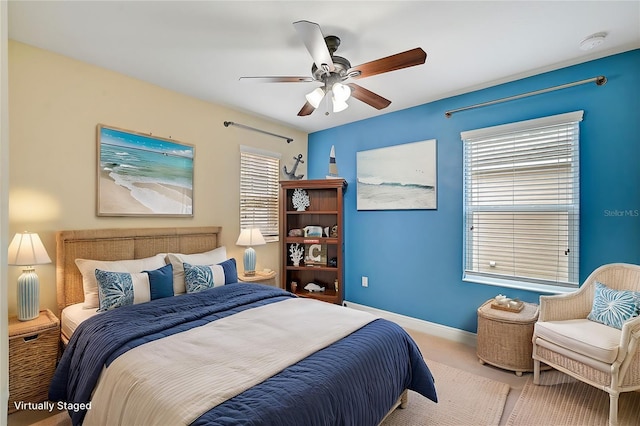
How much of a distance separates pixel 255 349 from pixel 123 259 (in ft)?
5.85

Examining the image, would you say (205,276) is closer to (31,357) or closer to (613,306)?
(31,357)

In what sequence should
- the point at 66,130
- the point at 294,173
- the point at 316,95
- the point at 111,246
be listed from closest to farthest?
the point at 316,95
the point at 66,130
the point at 111,246
the point at 294,173

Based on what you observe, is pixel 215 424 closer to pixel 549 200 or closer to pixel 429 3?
pixel 429 3

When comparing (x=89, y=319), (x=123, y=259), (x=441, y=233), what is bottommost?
(x=89, y=319)

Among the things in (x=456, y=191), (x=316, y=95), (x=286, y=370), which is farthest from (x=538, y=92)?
(x=286, y=370)

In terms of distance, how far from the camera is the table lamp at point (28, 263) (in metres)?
2.03

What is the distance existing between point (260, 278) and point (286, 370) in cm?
204

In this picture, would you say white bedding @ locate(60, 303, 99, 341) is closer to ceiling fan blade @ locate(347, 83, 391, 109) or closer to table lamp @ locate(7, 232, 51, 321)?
table lamp @ locate(7, 232, 51, 321)

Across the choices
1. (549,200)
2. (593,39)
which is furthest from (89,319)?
(593,39)

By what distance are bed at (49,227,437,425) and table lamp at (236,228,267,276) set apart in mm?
815

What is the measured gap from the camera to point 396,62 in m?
1.83

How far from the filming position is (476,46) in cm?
229

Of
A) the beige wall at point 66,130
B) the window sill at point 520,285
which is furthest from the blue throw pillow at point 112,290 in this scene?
the window sill at point 520,285

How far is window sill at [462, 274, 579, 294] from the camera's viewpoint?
8.64ft
